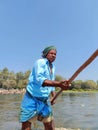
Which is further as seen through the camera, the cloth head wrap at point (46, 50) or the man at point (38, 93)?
the cloth head wrap at point (46, 50)

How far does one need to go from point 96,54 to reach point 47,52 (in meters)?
1.49

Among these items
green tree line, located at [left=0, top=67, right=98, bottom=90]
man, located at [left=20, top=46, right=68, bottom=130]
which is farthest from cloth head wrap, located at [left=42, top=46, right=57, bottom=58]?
green tree line, located at [left=0, top=67, right=98, bottom=90]

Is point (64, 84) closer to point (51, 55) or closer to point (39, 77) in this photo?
point (39, 77)

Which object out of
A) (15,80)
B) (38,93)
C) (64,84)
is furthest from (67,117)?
(15,80)

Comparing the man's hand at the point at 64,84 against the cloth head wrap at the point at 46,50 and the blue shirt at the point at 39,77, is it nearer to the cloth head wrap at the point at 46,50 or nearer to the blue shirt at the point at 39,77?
the blue shirt at the point at 39,77

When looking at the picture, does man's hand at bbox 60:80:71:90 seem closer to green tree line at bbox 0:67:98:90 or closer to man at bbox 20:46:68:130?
man at bbox 20:46:68:130

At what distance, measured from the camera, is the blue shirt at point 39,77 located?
5551 mm

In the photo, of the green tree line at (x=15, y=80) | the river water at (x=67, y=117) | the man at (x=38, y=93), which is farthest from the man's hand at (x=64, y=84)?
the green tree line at (x=15, y=80)

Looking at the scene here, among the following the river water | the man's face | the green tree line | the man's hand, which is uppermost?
the green tree line

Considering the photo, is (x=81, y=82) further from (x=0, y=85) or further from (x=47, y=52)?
(x=47, y=52)

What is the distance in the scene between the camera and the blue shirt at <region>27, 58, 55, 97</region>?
5551 mm

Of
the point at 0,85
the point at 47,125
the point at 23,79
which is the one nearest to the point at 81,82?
the point at 23,79

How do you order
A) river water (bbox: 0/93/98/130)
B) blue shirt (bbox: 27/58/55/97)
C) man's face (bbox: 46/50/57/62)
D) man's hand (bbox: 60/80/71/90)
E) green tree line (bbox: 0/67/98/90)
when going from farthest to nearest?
green tree line (bbox: 0/67/98/90)
river water (bbox: 0/93/98/130)
man's face (bbox: 46/50/57/62)
blue shirt (bbox: 27/58/55/97)
man's hand (bbox: 60/80/71/90)

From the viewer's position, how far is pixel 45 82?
538 centimetres
